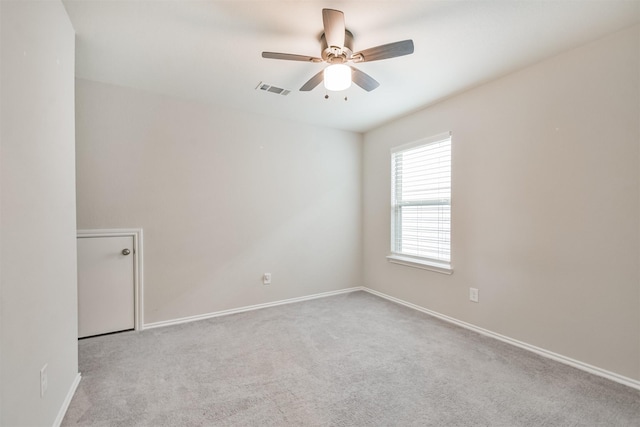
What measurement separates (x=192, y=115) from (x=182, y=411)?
2780 millimetres

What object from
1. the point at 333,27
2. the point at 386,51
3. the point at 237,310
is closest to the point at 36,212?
the point at 333,27

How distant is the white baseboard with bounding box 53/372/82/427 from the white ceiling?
237 cm

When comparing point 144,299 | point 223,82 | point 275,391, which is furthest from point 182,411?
point 223,82

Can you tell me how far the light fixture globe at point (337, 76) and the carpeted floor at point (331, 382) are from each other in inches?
82.2

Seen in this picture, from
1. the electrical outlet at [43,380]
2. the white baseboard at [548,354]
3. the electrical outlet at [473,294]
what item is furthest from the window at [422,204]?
the electrical outlet at [43,380]

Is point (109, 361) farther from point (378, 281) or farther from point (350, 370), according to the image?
point (378, 281)

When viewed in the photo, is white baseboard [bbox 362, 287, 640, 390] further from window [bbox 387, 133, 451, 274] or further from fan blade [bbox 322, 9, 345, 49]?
fan blade [bbox 322, 9, 345, 49]

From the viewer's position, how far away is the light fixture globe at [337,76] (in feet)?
6.68

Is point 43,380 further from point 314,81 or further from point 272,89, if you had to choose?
point 272,89

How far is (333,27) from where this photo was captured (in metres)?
1.72

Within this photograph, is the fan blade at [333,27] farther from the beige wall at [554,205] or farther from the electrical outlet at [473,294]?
the electrical outlet at [473,294]

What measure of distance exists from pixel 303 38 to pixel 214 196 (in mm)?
1985

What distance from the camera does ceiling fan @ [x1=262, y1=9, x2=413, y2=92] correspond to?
1.73 metres

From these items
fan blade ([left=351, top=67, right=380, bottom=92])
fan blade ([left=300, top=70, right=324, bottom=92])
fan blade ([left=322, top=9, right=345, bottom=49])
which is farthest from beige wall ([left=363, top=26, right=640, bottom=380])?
fan blade ([left=322, top=9, right=345, bottom=49])
